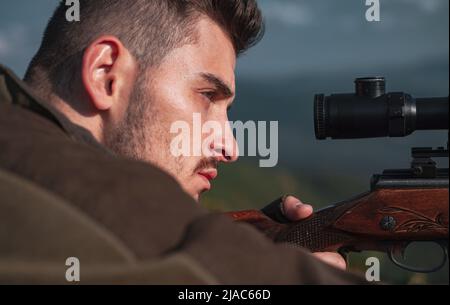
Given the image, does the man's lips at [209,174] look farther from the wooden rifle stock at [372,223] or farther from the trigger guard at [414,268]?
the trigger guard at [414,268]

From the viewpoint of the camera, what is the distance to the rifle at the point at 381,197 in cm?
330

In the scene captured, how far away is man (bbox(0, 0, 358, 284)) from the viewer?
1355 mm

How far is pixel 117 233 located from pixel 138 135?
4.95 feet

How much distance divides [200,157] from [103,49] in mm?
564

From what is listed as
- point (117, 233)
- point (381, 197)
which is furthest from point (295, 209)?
point (117, 233)

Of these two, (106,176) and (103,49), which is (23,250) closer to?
(106,176)

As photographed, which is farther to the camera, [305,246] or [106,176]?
[305,246]

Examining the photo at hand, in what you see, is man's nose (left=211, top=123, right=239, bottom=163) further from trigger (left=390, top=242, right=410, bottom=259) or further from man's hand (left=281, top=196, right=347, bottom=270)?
trigger (left=390, top=242, right=410, bottom=259)

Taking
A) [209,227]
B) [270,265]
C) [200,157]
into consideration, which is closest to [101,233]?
[209,227]

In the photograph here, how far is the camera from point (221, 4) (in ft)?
10.3

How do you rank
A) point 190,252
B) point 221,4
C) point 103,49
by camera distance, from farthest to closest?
1. point 221,4
2. point 103,49
3. point 190,252

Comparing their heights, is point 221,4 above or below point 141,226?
above

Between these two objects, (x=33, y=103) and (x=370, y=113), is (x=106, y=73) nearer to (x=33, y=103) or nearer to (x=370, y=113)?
(x=33, y=103)

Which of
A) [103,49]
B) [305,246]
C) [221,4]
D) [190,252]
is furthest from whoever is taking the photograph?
[305,246]
